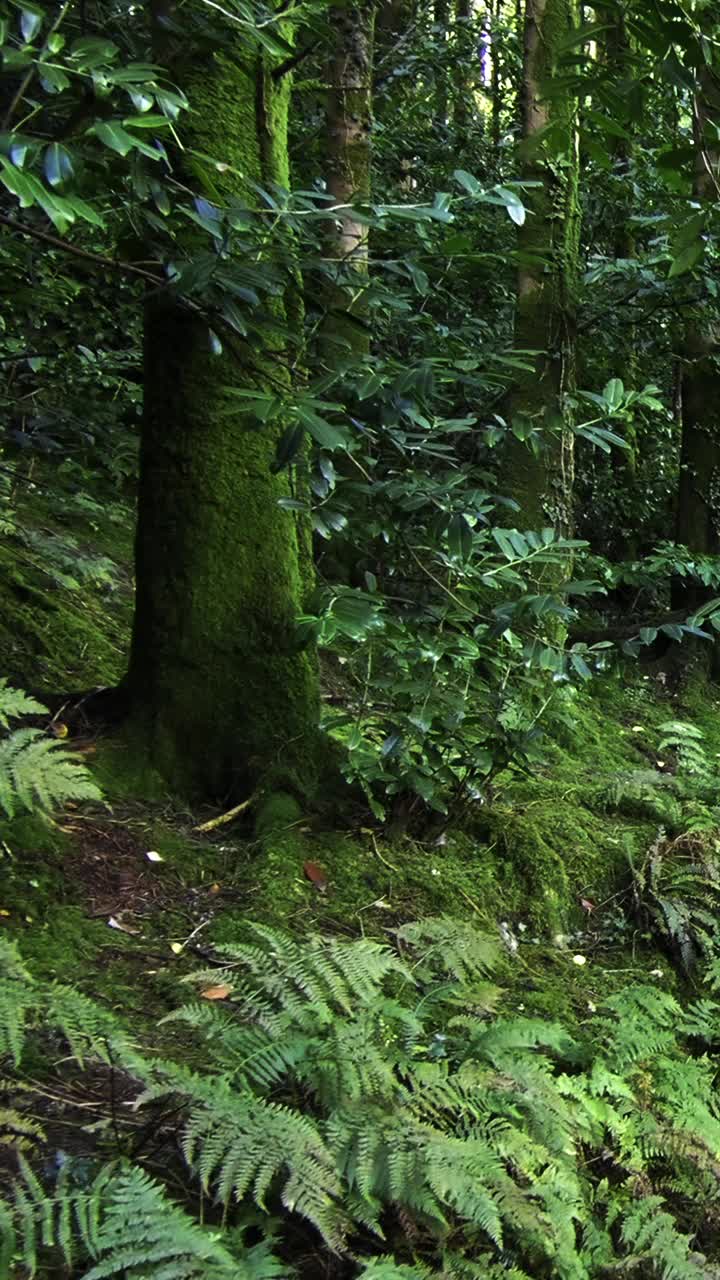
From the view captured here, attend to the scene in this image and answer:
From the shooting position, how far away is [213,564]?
3.58 meters

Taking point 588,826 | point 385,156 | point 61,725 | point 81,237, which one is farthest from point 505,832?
point 385,156

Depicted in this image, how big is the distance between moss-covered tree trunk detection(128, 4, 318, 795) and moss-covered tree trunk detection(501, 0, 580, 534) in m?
2.84

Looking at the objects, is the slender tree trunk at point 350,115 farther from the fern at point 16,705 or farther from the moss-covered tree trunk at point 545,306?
the fern at point 16,705

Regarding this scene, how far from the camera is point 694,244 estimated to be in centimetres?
182

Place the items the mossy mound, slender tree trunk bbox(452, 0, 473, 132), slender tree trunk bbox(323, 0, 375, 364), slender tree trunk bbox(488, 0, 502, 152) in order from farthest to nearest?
slender tree trunk bbox(488, 0, 502, 152) → slender tree trunk bbox(452, 0, 473, 132) → slender tree trunk bbox(323, 0, 375, 364) → the mossy mound

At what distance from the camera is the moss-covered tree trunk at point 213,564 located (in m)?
3.54

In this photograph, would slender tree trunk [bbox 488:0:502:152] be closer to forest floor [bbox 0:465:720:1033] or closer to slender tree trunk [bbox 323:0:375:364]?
slender tree trunk [bbox 323:0:375:364]

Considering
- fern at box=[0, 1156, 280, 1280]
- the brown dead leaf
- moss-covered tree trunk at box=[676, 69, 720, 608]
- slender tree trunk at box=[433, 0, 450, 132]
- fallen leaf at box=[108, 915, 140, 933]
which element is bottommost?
the brown dead leaf

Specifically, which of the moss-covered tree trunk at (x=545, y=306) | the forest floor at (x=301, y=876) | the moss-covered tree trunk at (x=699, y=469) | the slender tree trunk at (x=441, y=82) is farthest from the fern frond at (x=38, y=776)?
the slender tree trunk at (x=441, y=82)

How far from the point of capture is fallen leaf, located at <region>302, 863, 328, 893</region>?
3.35 meters

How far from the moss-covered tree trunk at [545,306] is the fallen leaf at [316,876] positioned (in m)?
3.39

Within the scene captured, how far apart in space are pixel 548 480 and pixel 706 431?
2.77 metres

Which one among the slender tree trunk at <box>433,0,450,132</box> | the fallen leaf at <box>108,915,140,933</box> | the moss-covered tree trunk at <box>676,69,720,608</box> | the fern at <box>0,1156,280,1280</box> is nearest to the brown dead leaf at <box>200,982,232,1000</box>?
the fallen leaf at <box>108,915,140,933</box>

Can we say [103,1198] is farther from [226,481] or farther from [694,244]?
[226,481]
